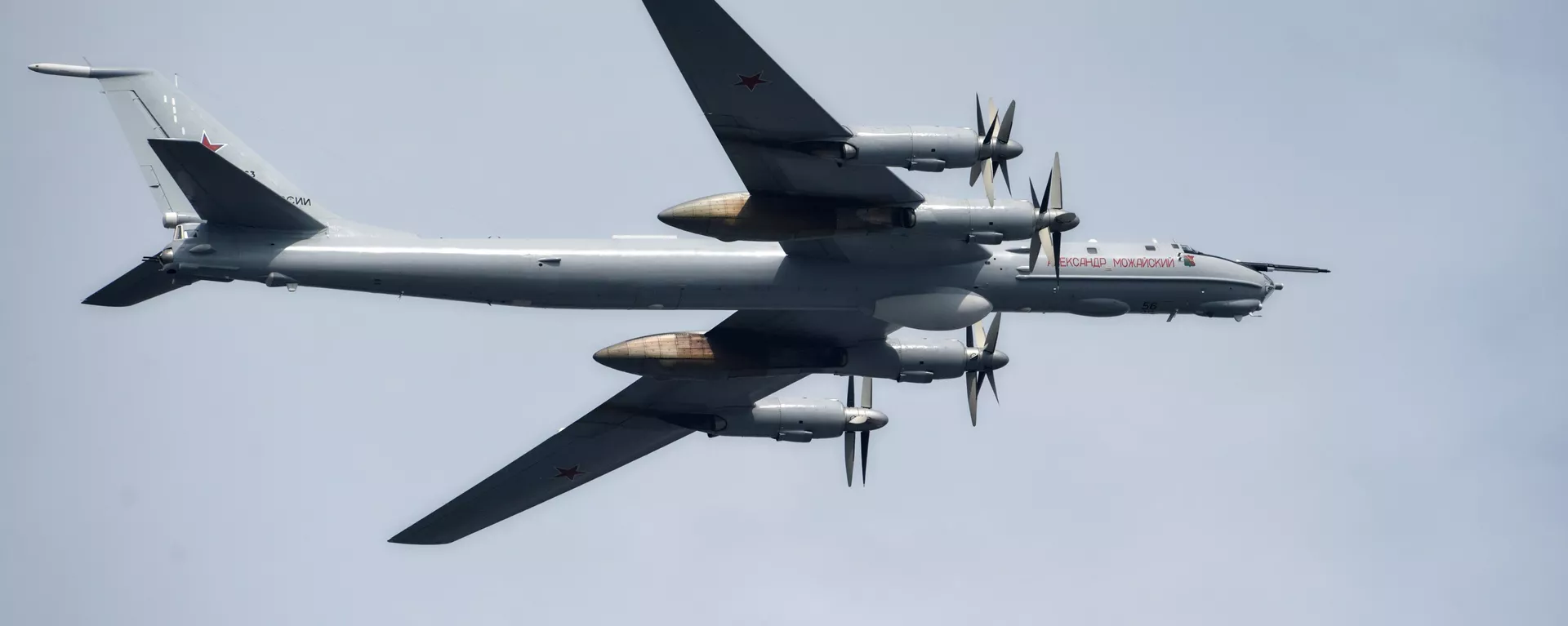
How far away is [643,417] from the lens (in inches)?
1839

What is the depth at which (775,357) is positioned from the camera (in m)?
42.2

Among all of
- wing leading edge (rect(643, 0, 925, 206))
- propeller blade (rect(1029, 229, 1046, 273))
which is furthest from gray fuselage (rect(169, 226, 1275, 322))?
wing leading edge (rect(643, 0, 925, 206))

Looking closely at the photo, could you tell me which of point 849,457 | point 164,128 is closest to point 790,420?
point 849,457

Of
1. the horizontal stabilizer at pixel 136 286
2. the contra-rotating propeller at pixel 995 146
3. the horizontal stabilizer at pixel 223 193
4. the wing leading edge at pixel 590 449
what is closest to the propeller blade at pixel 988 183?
the contra-rotating propeller at pixel 995 146

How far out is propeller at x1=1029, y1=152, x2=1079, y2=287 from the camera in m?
37.5

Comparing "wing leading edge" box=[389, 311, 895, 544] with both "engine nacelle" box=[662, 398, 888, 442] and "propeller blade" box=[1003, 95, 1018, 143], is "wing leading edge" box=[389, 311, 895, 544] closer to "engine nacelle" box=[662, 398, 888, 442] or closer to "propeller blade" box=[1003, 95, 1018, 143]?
"engine nacelle" box=[662, 398, 888, 442]

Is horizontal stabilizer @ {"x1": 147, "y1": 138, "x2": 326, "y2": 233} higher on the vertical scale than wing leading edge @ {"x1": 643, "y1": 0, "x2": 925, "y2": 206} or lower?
lower

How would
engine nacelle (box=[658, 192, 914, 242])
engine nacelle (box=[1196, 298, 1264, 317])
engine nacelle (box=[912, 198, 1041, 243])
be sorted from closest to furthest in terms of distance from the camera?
engine nacelle (box=[658, 192, 914, 242]) → engine nacelle (box=[912, 198, 1041, 243]) → engine nacelle (box=[1196, 298, 1264, 317])

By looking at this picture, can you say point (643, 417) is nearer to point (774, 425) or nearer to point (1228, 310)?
point (774, 425)

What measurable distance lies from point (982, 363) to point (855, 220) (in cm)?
828

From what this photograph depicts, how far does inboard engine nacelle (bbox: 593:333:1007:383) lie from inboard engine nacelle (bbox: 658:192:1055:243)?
16.5 feet

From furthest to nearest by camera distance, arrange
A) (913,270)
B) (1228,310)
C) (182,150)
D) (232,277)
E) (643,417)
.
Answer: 1. (643,417)
2. (1228,310)
3. (913,270)
4. (232,277)
5. (182,150)

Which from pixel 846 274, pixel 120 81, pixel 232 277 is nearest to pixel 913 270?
pixel 846 274

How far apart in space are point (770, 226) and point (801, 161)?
1664 mm
